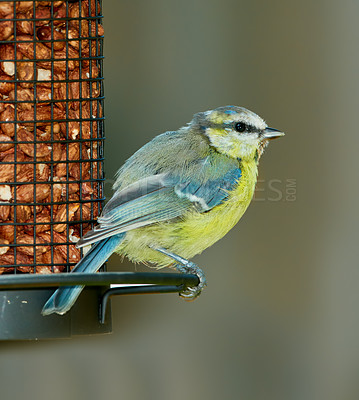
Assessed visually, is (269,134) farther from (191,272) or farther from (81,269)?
(81,269)

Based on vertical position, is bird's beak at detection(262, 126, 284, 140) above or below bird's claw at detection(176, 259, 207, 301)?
above

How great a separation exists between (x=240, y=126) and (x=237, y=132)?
0.12 ft

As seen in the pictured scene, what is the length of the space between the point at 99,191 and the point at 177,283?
2.93 ft

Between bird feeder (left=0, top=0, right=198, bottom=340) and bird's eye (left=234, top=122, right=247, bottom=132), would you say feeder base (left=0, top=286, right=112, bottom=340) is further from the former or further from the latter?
bird's eye (left=234, top=122, right=247, bottom=132)

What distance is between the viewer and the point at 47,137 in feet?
13.2

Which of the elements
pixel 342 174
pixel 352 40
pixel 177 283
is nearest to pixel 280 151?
pixel 342 174

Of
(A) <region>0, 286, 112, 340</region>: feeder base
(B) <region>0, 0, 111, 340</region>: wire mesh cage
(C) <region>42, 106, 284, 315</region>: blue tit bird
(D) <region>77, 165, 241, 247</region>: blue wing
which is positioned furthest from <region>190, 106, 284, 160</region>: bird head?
(A) <region>0, 286, 112, 340</region>: feeder base

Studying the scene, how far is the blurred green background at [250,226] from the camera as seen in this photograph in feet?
15.6

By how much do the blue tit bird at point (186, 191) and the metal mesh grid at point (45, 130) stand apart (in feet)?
0.87

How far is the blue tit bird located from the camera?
3.89 m

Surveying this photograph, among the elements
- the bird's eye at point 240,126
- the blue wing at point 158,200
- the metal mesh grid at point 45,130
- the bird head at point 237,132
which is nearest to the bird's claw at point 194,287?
the blue wing at point 158,200

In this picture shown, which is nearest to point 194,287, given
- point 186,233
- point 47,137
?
point 186,233

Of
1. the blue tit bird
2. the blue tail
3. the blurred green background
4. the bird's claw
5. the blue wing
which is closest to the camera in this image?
the blue tail

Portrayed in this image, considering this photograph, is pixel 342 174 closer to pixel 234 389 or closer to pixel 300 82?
pixel 300 82
